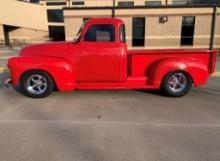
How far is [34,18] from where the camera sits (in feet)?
125

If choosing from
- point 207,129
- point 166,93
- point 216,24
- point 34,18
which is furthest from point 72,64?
point 34,18

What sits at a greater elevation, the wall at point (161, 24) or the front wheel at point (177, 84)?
the wall at point (161, 24)

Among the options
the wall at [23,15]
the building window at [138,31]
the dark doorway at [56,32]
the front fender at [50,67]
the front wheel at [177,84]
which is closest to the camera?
the front fender at [50,67]

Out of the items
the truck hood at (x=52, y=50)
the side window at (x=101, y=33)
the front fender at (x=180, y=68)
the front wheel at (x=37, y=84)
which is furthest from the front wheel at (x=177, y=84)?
the front wheel at (x=37, y=84)

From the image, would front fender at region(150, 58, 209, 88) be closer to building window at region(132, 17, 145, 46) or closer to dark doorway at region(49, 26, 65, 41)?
building window at region(132, 17, 145, 46)

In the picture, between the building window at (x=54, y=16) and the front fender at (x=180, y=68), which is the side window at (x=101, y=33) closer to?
the front fender at (x=180, y=68)

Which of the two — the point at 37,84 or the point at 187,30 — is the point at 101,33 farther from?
the point at 187,30

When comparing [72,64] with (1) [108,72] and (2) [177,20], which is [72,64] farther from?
(2) [177,20]

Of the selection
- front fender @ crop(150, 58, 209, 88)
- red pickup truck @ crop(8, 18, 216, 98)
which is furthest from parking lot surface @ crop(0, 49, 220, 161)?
front fender @ crop(150, 58, 209, 88)

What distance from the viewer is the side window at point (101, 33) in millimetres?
5465

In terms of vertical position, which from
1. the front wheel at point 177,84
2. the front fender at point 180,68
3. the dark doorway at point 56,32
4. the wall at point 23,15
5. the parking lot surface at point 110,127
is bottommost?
the parking lot surface at point 110,127

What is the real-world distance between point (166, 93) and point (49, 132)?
325cm

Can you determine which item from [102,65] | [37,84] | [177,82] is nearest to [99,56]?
[102,65]

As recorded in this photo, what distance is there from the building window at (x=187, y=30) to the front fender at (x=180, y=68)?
13.3m
